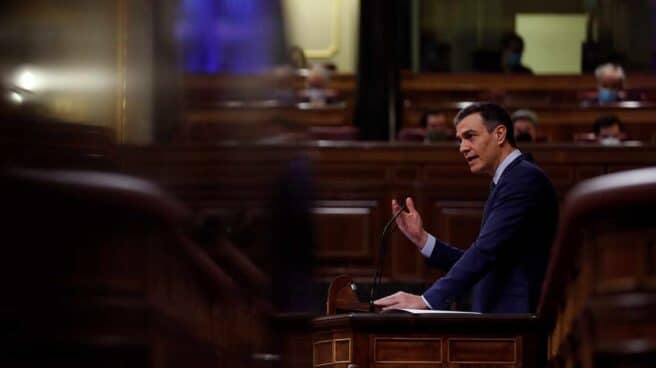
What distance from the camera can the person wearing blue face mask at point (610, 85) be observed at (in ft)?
33.6

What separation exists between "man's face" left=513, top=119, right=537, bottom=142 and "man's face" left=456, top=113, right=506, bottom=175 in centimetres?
349

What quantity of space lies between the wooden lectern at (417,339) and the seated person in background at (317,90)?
19.0 feet

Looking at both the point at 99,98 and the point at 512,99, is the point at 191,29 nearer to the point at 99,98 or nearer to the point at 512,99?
the point at 99,98

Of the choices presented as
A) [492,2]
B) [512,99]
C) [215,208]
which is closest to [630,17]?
[492,2]

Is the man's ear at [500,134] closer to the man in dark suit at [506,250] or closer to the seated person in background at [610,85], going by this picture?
the man in dark suit at [506,250]

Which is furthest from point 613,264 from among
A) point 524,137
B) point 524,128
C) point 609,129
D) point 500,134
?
point 609,129

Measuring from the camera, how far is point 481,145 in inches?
194

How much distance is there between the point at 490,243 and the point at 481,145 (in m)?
0.60

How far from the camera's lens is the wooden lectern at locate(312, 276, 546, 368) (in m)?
4.37

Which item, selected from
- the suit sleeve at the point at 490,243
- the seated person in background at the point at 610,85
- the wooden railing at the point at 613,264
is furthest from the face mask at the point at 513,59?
the wooden railing at the point at 613,264

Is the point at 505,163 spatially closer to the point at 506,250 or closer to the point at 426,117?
the point at 506,250

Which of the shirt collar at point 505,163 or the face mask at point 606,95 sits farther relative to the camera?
the face mask at point 606,95

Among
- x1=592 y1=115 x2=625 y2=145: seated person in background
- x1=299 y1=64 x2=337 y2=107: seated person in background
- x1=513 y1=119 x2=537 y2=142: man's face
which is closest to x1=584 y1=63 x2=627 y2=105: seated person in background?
x1=592 y1=115 x2=625 y2=145: seated person in background

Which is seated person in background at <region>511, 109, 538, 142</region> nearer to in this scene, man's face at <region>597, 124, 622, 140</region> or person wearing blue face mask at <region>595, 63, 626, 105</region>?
man's face at <region>597, 124, 622, 140</region>
